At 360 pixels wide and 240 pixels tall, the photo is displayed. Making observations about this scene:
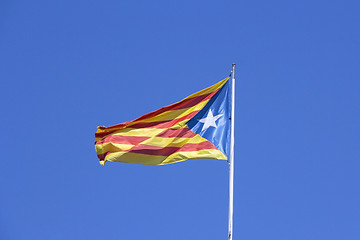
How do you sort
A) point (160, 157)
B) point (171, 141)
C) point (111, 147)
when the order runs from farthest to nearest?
point (111, 147) < point (171, 141) < point (160, 157)

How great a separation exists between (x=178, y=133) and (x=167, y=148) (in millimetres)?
771

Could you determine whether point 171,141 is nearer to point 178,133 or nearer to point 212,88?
point 178,133

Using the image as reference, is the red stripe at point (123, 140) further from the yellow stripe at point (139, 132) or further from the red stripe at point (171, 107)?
the red stripe at point (171, 107)

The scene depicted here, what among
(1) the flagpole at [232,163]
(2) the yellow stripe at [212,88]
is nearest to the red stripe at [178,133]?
(2) the yellow stripe at [212,88]

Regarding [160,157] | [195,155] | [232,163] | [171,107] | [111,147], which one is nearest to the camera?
[232,163]

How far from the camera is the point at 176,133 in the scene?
3083 cm

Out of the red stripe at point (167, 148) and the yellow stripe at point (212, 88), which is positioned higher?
the yellow stripe at point (212, 88)

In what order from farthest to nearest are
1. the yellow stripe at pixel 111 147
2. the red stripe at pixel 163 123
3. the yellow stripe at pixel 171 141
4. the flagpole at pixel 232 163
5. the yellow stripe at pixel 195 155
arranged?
the yellow stripe at pixel 111 147 < the red stripe at pixel 163 123 < the yellow stripe at pixel 171 141 < the yellow stripe at pixel 195 155 < the flagpole at pixel 232 163

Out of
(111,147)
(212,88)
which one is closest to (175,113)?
(212,88)

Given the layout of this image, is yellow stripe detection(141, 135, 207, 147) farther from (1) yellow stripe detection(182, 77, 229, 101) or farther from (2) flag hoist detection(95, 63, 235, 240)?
(1) yellow stripe detection(182, 77, 229, 101)

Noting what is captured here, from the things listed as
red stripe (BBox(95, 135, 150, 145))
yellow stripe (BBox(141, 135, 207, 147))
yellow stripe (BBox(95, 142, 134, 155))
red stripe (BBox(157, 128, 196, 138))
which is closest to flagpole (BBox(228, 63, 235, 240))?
yellow stripe (BBox(141, 135, 207, 147))

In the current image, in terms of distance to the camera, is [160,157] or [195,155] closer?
[195,155]

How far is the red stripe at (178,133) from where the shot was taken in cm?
3055

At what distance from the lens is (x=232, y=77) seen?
29.6 m
